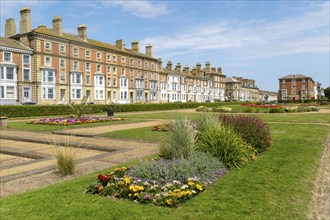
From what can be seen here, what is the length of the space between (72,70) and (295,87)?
99.8 m

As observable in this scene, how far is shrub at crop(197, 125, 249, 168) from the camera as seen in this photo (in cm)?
769

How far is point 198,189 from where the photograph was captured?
5.62 meters

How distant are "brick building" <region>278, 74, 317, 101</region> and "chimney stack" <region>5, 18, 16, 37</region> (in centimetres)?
10204

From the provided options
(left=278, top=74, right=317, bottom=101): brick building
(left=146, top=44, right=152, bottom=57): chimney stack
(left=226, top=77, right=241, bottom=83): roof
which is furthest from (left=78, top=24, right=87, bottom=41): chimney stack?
(left=278, top=74, right=317, bottom=101): brick building

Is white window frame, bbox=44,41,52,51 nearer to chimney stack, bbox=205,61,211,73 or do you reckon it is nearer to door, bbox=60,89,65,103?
door, bbox=60,89,65,103

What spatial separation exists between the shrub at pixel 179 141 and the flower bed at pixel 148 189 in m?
1.68

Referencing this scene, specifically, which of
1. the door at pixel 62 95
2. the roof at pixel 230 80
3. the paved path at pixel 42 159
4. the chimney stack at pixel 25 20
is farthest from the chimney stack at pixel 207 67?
the paved path at pixel 42 159

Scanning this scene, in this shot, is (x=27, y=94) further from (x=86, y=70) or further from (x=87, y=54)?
(x=87, y=54)

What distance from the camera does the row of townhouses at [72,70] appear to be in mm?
46000

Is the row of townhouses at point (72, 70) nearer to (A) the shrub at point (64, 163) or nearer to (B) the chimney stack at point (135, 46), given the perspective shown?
(B) the chimney stack at point (135, 46)

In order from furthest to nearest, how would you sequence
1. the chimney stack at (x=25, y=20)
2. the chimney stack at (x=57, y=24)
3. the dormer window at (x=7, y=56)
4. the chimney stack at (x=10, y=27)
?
1. the chimney stack at (x=57, y=24)
2. the chimney stack at (x=10, y=27)
3. the chimney stack at (x=25, y=20)
4. the dormer window at (x=7, y=56)

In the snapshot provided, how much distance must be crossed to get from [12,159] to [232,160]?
809cm

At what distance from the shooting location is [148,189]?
5.46 m

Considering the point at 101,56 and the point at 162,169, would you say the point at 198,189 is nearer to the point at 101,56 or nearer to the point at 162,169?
the point at 162,169
